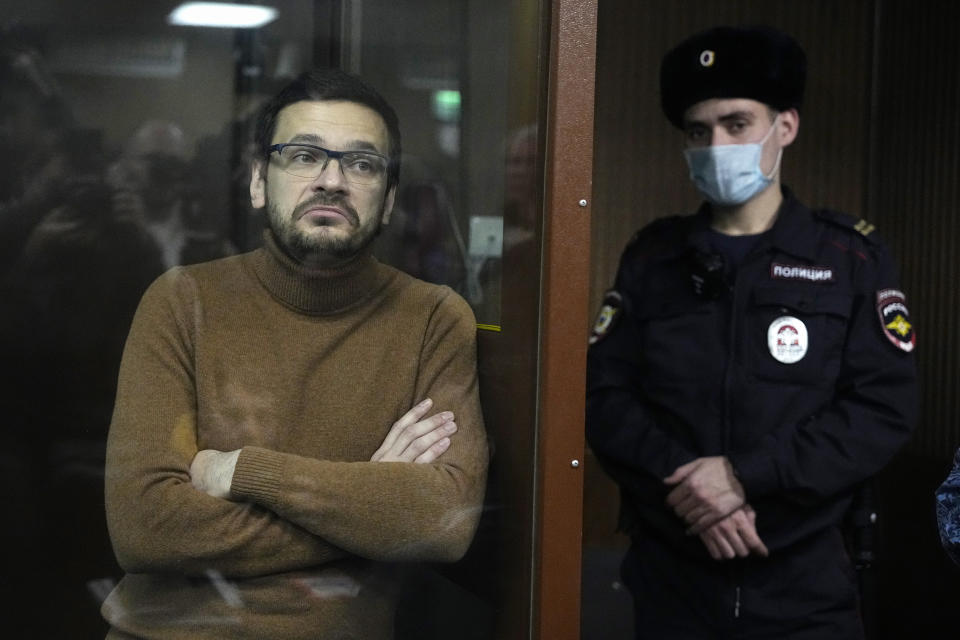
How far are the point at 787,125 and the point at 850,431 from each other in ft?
2.20

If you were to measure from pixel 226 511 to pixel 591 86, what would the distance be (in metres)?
0.84

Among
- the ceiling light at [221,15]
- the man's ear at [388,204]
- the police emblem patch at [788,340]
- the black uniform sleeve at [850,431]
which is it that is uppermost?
the ceiling light at [221,15]

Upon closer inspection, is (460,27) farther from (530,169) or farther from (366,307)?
(366,307)

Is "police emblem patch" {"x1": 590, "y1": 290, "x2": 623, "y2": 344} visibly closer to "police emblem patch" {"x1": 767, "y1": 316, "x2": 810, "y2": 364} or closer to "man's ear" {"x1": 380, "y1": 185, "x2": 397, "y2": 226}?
"police emblem patch" {"x1": 767, "y1": 316, "x2": 810, "y2": 364}

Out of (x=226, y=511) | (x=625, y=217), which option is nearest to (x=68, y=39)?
(x=226, y=511)

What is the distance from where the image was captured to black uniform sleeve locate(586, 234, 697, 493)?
2.12 m

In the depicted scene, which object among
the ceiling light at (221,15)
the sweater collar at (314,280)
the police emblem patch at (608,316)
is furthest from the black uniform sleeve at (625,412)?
the ceiling light at (221,15)

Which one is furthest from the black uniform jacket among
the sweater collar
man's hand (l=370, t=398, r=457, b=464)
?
the sweater collar

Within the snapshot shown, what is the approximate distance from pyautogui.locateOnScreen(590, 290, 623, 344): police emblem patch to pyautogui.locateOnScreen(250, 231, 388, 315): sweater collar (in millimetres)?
760

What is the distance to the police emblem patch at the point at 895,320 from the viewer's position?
6.85 feet

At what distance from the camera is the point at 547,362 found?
5.65ft

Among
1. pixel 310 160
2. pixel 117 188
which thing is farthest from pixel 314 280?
pixel 117 188

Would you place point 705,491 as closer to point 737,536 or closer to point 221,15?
point 737,536

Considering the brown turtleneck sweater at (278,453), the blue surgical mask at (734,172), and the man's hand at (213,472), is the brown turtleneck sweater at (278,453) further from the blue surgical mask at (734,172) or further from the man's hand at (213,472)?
the blue surgical mask at (734,172)
